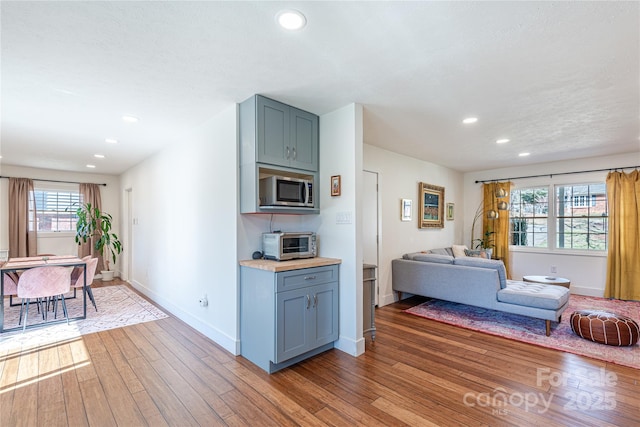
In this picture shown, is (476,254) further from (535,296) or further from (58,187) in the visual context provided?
(58,187)

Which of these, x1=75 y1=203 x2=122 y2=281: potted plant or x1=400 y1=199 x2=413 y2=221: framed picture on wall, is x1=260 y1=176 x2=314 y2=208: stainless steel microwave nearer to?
x1=400 y1=199 x2=413 y2=221: framed picture on wall

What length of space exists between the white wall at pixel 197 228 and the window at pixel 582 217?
20.2ft

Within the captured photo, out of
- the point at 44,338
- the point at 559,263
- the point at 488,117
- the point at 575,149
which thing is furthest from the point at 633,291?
the point at 44,338

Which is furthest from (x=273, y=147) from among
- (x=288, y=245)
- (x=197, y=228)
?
(x=197, y=228)

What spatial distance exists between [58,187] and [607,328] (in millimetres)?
9173

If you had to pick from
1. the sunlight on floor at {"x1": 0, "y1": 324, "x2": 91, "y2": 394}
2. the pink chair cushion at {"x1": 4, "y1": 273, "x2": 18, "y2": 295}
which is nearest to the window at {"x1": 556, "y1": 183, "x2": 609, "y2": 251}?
the sunlight on floor at {"x1": 0, "y1": 324, "x2": 91, "y2": 394}

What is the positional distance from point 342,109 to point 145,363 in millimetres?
3052

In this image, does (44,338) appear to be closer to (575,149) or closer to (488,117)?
(488,117)

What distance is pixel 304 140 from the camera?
10.6ft

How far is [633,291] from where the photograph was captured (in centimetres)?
502

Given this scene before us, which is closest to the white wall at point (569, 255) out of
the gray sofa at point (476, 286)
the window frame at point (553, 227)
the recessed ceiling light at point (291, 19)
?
the window frame at point (553, 227)

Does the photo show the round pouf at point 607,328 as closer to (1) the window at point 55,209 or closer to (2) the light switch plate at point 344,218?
(2) the light switch plate at point 344,218

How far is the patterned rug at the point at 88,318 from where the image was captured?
3.42 meters

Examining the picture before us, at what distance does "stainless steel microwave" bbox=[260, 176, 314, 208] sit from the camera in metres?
2.86
